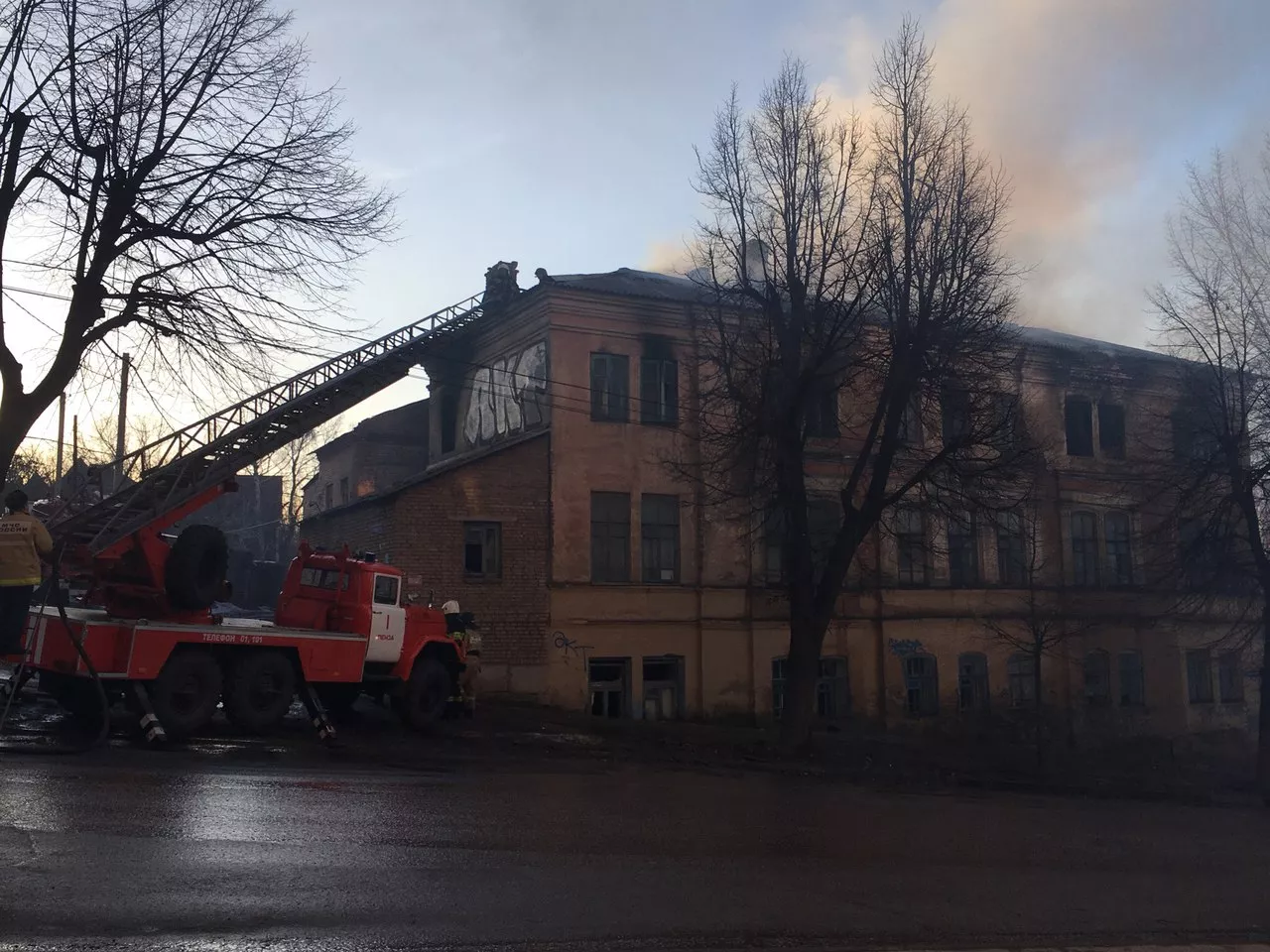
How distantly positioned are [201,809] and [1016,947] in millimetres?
6447

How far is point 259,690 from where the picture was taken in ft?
50.3

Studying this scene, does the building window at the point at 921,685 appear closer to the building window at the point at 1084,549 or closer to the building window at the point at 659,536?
the building window at the point at 1084,549

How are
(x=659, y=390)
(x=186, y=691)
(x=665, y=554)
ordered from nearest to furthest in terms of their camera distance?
(x=186, y=691)
(x=665, y=554)
(x=659, y=390)

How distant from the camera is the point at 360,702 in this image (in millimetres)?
20891

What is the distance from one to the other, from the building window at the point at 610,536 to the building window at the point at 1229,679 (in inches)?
811

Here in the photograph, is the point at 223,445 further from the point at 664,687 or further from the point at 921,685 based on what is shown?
the point at 921,685

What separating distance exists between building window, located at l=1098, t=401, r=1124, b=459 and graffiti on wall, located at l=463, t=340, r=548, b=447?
59.4 feet

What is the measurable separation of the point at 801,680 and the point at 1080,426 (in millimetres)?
17205

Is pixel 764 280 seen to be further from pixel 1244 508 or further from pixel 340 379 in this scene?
pixel 1244 508

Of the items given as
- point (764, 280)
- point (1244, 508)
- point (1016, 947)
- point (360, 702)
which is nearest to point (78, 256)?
point (360, 702)

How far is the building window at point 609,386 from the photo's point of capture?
26.3 metres

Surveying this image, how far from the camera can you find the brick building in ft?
80.8

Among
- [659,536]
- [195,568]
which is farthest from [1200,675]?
[195,568]

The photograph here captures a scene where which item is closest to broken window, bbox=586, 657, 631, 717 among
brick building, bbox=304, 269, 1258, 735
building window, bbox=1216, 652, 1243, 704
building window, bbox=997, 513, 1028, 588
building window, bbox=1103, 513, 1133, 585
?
brick building, bbox=304, 269, 1258, 735
